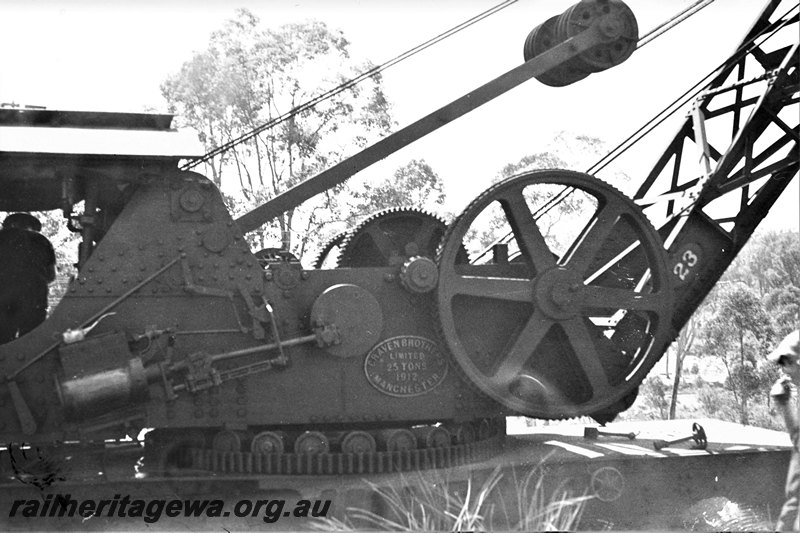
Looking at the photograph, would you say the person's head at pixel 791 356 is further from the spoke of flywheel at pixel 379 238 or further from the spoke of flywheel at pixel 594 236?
the spoke of flywheel at pixel 379 238

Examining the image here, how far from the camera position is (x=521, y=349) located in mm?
7930

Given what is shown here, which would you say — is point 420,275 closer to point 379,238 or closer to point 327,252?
point 379,238

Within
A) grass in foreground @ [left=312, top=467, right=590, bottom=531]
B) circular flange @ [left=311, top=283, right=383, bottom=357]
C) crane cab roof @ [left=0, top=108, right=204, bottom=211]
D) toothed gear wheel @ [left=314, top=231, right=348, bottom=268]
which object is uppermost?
crane cab roof @ [left=0, top=108, right=204, bottom=211]

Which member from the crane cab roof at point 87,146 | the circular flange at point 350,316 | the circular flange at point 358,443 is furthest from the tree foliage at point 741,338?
the crane cab roof at point 87,146

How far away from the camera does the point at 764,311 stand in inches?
536

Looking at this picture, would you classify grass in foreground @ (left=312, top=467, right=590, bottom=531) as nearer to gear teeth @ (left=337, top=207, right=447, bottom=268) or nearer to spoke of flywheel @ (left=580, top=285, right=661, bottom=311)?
spoke of flywheel @ (left=580, top=285, right=661, bottom=311)

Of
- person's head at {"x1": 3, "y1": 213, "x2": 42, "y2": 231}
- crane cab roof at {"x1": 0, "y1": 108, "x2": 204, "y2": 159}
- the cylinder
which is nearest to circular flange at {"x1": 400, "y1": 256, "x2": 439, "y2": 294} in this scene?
crane cab roof at {"x1": 0, "y1": 108, "x2": 204, "y2": 159}

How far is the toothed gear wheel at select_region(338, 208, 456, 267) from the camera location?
8398 millimetres

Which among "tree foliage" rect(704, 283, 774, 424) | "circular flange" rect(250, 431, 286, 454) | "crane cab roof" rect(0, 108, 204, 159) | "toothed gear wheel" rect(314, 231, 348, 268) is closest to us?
"crane cab roof" rect(0, 108, 204, 159)

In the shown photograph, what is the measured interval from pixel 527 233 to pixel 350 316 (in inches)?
65.8

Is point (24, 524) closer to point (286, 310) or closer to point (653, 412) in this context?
point (286, 310)

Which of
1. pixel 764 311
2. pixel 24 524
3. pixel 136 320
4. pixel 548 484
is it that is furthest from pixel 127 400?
pixel 764 311

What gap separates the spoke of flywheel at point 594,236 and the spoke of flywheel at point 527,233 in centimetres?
24

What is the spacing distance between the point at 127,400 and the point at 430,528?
2423 millimetres
